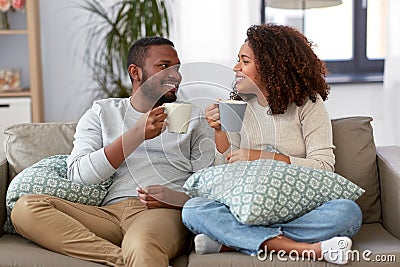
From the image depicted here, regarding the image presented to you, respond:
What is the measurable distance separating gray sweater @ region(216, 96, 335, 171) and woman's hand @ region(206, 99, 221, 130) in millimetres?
90

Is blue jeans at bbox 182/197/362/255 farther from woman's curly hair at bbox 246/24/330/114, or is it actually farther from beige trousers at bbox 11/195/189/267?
woman's curly hair at bbox 246/24/330/114

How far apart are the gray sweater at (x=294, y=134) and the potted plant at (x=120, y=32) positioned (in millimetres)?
1393

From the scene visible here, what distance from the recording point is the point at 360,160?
8.18 ft

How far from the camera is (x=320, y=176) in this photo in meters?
2.19

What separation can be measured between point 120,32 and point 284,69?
159 centimetres

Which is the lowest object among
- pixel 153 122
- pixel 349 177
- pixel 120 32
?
pixel 349 177

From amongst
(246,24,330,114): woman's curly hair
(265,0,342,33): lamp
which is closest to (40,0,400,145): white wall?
(265,0,342,33): lamp

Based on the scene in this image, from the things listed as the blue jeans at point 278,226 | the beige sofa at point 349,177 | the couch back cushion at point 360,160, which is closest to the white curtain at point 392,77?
the beige sofa at point 349,177

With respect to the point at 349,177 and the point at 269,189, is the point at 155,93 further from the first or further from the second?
the point at 349,177

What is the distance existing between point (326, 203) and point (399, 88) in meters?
2.08

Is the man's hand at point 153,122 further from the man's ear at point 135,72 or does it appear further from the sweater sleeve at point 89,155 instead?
the man's ear at point 135,72

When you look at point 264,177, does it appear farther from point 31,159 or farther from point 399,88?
point 399,88

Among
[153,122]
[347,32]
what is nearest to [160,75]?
[153,122]

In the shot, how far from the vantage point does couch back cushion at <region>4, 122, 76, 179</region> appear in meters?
2.58
